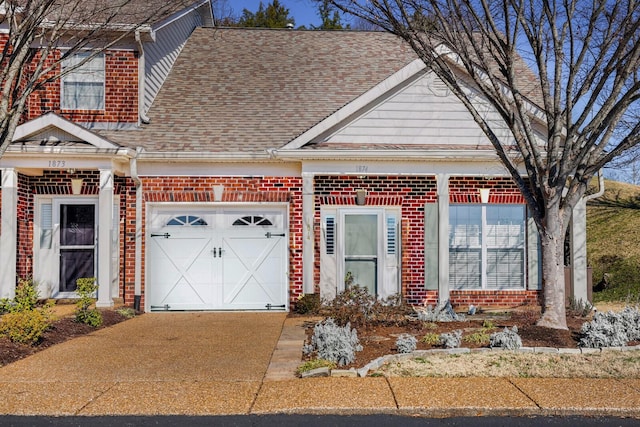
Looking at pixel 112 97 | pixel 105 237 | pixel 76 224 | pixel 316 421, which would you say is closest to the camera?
pixel 316 421

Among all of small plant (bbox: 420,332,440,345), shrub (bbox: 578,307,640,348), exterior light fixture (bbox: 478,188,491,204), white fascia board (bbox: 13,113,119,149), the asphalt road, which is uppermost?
white fascia board (bbox: 13,113,119,149)

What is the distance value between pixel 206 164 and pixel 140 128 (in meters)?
1.79

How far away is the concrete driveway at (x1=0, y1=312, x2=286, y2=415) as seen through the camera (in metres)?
6.29

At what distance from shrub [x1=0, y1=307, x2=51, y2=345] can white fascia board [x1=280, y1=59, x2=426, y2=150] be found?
218 inches

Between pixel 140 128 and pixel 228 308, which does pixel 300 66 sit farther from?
pixel 228 308

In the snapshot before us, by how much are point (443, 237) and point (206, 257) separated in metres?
4.64

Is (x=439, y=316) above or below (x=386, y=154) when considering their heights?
below

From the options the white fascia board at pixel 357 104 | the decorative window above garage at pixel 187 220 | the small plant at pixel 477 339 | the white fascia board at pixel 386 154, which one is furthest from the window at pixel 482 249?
the decorative window above garage at pixel 187 220

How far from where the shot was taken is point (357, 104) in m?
13.1

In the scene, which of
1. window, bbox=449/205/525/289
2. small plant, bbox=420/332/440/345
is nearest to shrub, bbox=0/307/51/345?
small plant, bbox=420/332/440/345

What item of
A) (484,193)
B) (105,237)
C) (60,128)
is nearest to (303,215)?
(484,193)

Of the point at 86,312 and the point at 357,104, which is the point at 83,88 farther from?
the point at 357,104

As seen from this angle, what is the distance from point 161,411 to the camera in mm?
6098

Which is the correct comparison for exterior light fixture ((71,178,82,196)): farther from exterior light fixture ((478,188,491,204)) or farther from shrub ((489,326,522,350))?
shrub ((489,326,522,350))
